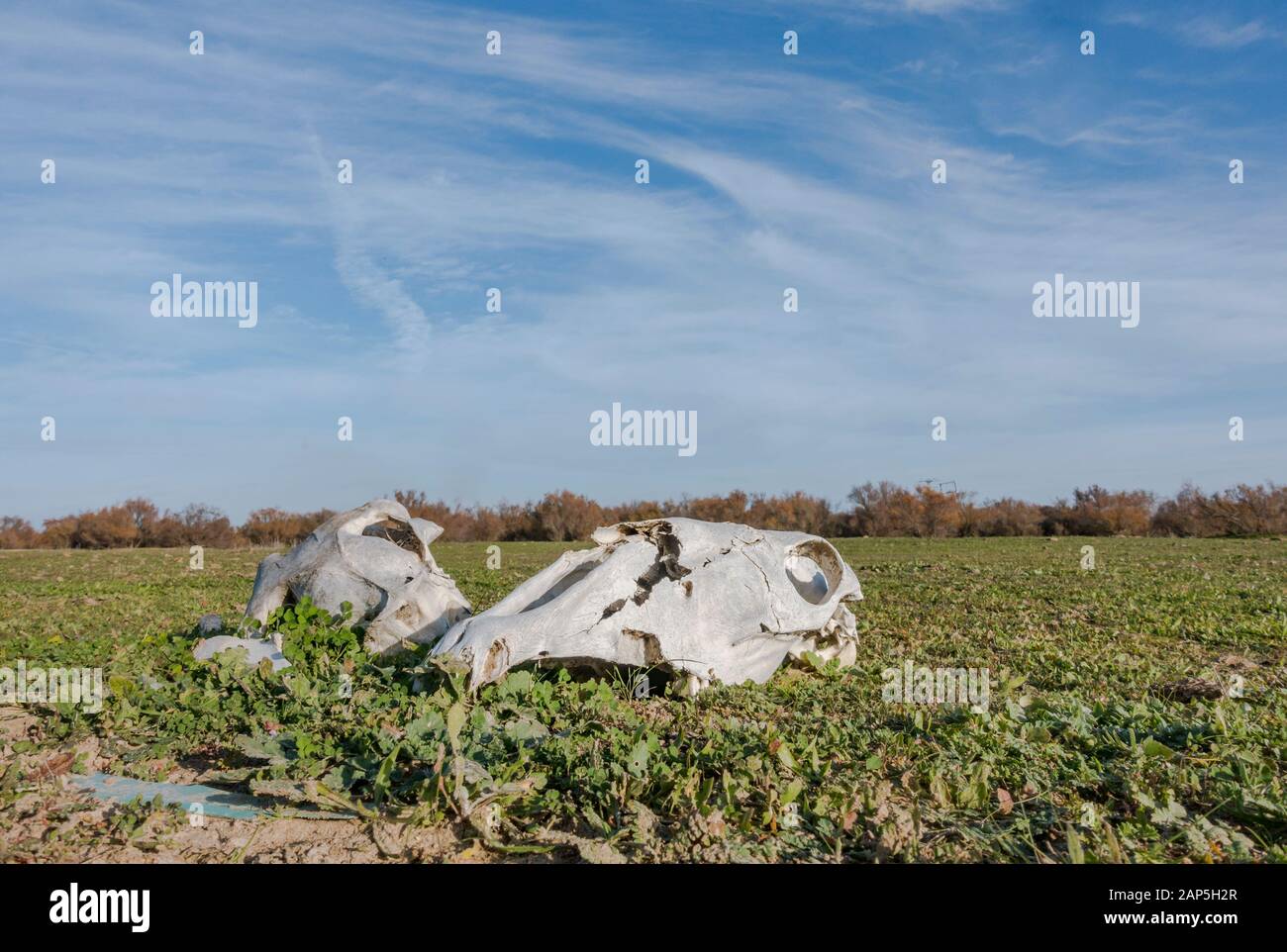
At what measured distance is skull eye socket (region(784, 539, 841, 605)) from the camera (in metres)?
8.69

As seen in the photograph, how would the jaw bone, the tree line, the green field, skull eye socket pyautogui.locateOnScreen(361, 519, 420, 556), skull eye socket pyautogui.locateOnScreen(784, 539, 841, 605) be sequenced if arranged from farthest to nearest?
the tree line < skull eye socket pyautogui.locateOnScreen(361, 519, 420, 556) < skull eye socket pyautogui.locateOnScreen(784, 539, 841, 605) < the jaw bone < the green field

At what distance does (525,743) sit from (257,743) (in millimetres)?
1672

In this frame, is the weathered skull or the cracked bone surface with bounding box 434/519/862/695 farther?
the weathered skull

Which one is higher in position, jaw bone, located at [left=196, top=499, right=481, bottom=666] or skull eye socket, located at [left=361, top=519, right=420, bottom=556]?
skull eye socket, located at [left=361, top=519, right=420, bottom=556]

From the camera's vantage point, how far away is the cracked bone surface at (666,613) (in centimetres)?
689

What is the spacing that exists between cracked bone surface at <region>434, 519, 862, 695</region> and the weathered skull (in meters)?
1.23

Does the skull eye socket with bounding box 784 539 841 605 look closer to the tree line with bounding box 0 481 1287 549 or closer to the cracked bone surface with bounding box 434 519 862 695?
the cracked bone surface with bounding box 434 519 862 695

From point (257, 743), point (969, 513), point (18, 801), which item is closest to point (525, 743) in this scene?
point (257, 743)

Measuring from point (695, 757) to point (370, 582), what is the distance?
4467 millimetres

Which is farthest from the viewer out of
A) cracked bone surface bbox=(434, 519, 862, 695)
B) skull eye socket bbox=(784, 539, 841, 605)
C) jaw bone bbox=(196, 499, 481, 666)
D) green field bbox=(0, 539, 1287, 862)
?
skull eye socket bbox=(784, 539, 841, 605)

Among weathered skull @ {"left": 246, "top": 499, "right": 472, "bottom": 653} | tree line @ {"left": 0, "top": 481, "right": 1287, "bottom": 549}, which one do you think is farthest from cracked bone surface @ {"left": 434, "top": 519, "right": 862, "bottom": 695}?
tree line @ {"left": 0, "top": 481, "right": 1287, "bottom": 549}

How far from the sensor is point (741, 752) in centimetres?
535

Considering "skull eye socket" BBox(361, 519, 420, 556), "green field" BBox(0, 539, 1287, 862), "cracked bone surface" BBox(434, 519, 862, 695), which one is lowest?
"green field" BBox(0, 539, 1287, 862)
